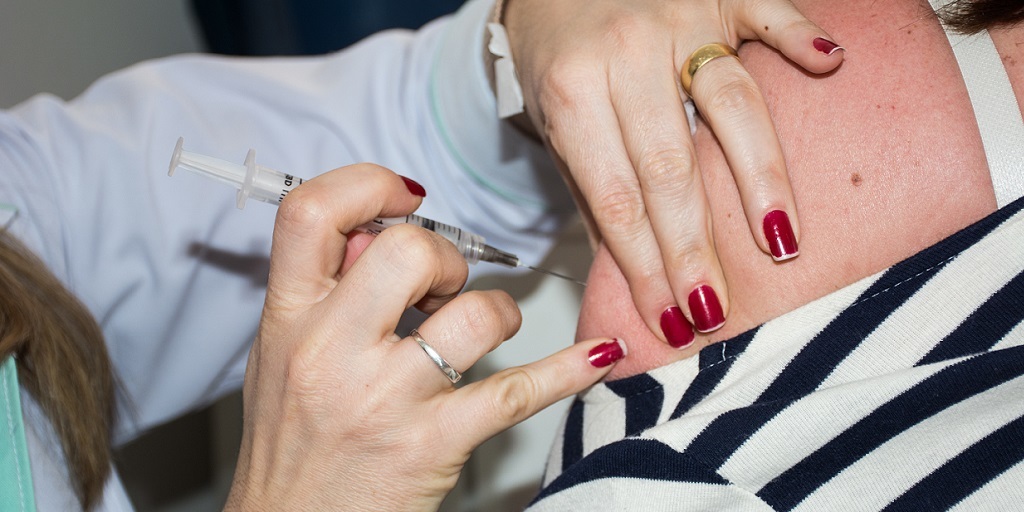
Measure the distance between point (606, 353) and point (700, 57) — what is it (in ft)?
0.96

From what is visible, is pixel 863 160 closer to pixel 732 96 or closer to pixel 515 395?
pixel 732 96

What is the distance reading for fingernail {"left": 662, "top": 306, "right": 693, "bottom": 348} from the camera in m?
0.72

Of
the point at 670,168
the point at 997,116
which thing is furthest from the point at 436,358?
the point at 997,116

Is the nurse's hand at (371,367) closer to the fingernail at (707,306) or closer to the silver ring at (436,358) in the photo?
the silver ring at (436,358)

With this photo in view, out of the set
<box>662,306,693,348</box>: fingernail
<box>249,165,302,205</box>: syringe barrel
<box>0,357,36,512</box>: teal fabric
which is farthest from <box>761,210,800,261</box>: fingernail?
<box>0,357,36,512</box>: teal fabric

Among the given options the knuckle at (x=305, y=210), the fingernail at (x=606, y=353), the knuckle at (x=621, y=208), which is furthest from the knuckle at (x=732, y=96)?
the knuckle at (x=305, y=210)

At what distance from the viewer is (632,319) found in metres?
0.76

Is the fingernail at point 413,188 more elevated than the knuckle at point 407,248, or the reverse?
the fingernail at point 413,188

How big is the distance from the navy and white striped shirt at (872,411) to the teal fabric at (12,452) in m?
0.59

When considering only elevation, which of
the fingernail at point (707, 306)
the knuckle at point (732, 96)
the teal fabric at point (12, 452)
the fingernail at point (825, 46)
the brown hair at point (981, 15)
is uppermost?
the brown hair at point (981, 15)

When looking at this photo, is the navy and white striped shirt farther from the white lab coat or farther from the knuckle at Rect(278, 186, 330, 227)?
the white lab coat

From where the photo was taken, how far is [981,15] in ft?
2.13

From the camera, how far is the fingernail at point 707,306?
2.28 feet

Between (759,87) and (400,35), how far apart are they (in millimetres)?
710
